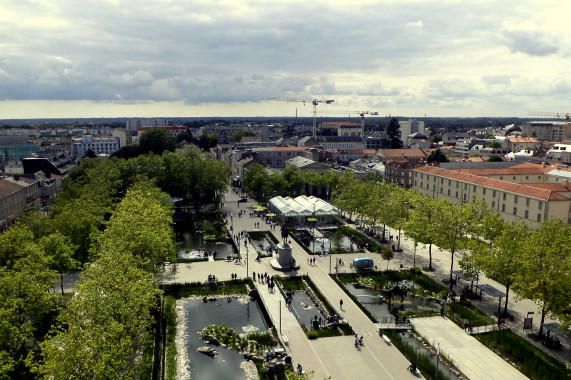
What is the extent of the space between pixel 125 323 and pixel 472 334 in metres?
28.7

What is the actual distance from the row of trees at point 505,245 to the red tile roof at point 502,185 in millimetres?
12332

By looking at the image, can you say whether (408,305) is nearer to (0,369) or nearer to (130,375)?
(130,375)

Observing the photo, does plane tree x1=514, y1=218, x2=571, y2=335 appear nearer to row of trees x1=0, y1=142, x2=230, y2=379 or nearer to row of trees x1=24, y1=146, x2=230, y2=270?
row of trees x1=0, y1=142, x2=230, y2=379

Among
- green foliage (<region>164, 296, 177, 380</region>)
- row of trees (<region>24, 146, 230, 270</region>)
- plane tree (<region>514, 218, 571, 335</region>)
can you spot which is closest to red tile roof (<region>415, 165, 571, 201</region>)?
plane tree (<region>514, 218, 571, 335</region>)

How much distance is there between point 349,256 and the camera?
5903cm

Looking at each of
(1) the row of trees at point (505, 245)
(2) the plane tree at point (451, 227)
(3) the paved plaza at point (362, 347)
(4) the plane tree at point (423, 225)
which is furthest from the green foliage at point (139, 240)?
(2) the plane tree at point (451, 227)

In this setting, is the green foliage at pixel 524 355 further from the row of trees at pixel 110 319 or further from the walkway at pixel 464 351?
the row of trees at pixel 110 319

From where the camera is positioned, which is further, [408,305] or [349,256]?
[349,256]

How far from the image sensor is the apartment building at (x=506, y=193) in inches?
2625

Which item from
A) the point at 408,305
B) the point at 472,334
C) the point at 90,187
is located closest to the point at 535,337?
the point at 472,334

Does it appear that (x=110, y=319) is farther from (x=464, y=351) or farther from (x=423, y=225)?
(x=423, y=225)

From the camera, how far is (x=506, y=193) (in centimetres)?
7381

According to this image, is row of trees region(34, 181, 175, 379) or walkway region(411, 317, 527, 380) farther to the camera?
walkway region(411, 317, 527, 380)

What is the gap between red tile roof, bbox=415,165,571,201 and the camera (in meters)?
66.8
